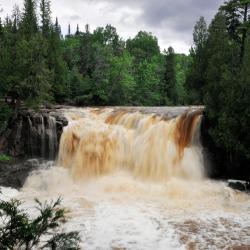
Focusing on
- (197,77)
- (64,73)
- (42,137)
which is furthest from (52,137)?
(64,73)

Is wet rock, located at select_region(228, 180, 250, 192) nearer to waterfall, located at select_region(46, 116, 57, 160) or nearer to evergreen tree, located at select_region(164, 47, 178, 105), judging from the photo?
waterfall, located at select_region(46, 116, 57, 160)

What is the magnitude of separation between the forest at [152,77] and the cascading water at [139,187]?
179 cm

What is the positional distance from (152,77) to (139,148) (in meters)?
36.8

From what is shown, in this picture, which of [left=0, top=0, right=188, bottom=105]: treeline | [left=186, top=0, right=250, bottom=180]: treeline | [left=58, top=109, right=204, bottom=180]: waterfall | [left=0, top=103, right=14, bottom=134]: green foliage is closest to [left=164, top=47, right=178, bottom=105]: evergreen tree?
[left=0, top=0, right=188, bottom=105]: treeline

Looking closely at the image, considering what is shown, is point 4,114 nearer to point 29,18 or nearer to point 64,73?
point 64,73

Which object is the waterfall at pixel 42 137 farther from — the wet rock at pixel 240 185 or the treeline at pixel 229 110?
the wet rock at pixel 240 185

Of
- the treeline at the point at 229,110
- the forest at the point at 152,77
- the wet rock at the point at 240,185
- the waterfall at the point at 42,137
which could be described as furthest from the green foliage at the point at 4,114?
the wet rock at the point at 240,185

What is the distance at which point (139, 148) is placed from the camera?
1888 cm

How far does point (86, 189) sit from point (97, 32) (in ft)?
257

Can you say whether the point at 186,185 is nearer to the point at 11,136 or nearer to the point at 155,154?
the point at 155,154

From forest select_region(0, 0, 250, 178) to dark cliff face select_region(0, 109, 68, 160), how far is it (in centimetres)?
154

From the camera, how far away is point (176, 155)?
1833 centimetres

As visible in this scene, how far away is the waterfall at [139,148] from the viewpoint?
18.1m

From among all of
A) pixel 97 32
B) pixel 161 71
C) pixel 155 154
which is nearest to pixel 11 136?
pixel 155 154
